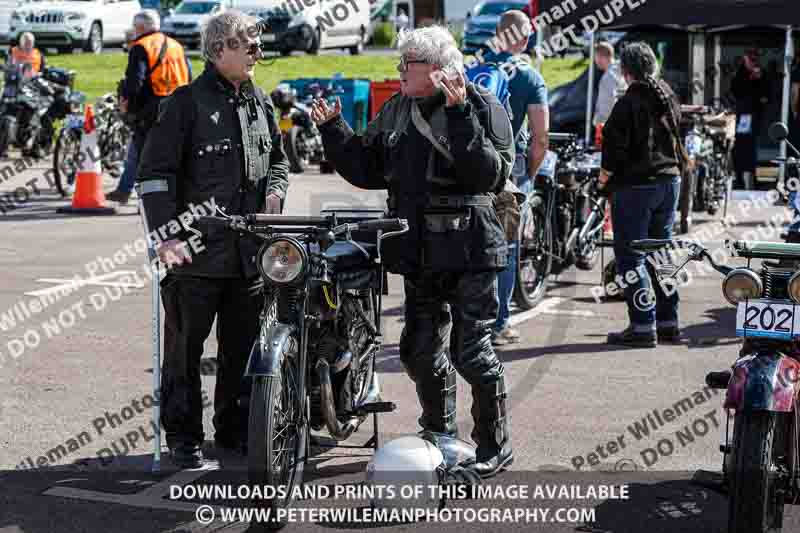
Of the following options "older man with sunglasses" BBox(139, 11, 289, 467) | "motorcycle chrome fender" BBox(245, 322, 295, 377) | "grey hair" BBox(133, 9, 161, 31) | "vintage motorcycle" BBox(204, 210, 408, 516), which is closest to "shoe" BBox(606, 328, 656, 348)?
"vintage motorcycle" BBox(204, 210, 408, 516)

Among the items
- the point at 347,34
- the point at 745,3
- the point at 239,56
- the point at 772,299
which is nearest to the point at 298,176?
the point at 745,3

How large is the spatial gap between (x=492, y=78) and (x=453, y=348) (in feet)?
8.25

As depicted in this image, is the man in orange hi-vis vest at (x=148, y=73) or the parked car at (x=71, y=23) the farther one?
the parked car at (x=71, y=23)

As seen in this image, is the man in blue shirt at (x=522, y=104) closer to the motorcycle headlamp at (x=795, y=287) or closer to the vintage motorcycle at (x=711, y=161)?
the motorcycle headlamp at (x=795, y=287)

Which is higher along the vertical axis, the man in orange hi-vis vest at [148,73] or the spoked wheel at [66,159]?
the man in orange hi-vis vest at [148,73]

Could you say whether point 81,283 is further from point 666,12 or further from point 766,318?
point 666,12

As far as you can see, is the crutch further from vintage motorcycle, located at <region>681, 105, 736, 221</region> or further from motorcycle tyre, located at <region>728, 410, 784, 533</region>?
vintage motorcycle, located at <region>681, 105, 736, 221</region>

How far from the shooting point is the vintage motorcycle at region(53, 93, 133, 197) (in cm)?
1539

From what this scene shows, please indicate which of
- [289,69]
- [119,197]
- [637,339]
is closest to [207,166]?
[637,339]

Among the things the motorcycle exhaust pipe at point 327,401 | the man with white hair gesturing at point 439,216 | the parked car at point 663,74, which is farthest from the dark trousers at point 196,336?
the parked car at point 663,74

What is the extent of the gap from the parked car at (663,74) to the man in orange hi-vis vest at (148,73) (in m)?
7.26

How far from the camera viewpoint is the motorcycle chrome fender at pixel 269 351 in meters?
5.16

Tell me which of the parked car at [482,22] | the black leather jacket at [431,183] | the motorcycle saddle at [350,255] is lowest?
the motorcycle saddle at [350,255]

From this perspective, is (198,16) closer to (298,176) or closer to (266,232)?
(298,176)
